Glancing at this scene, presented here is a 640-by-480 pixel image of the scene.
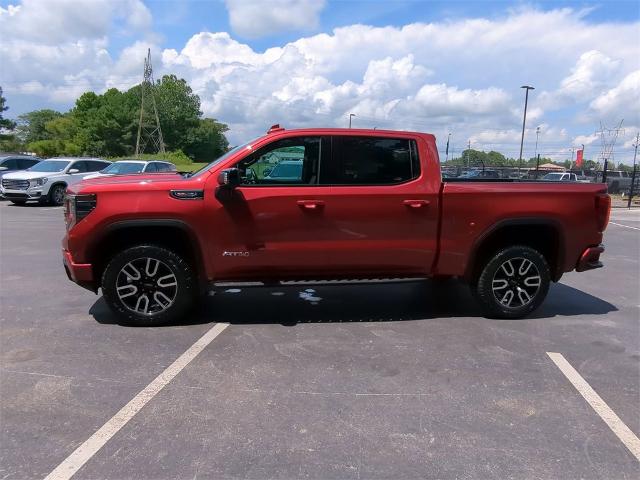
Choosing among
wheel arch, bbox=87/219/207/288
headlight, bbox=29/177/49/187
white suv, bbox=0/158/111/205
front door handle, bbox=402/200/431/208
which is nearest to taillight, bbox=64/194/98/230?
wheel arch, bbox=87/219/207/288

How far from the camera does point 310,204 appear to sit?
4969mm

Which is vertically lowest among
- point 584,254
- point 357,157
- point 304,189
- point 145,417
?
point 145,417

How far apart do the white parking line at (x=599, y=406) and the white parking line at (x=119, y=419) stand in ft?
9.99

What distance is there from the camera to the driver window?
5.06 meters

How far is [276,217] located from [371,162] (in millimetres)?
1100

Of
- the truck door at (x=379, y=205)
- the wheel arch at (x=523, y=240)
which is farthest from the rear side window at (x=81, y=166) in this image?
the wheel arch at (x=523, y=240)

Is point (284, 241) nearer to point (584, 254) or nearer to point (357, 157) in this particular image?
point (357, 157)

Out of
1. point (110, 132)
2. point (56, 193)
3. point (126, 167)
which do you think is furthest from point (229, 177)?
point (110, 132)

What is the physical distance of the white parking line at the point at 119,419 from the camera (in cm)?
281

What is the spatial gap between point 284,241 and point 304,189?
537mm

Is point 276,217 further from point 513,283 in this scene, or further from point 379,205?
point 513,283

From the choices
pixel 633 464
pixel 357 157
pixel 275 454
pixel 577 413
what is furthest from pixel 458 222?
pixel 275 454

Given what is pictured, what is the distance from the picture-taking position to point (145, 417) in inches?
132

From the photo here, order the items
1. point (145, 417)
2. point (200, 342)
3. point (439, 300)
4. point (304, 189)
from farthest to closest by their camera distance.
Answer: point (439, 300)
point (304, 189)
point (200, 342)
point (145, 417)
